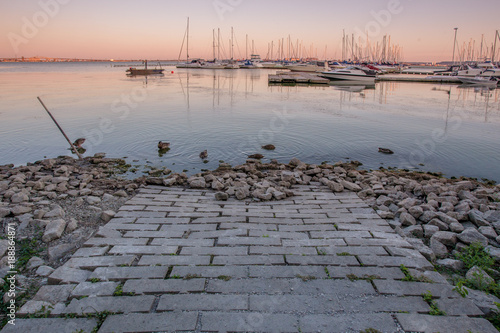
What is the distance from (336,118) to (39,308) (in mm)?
16823

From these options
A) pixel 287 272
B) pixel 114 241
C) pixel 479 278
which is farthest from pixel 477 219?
pixel 114 241

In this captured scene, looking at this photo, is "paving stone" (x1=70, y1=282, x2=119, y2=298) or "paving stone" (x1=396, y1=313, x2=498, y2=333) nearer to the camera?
"paving stone" (x1=396, y1=313, x2=498, y2=333)

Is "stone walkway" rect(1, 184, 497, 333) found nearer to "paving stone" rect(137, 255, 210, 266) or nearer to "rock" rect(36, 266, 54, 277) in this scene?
"paving stone" rect(137, 255, 210, 266)

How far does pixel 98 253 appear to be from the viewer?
150 inches

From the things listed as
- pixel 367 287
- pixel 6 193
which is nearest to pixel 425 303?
pixel 367 287

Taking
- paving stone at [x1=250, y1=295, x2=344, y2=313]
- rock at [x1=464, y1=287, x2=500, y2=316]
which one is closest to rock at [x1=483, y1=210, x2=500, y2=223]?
rock at [x1=464, y1=287, x2=500, y2=316]

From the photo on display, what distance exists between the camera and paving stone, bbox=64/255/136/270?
3.55 metres

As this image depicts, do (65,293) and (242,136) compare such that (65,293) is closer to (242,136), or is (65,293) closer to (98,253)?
(98,253)

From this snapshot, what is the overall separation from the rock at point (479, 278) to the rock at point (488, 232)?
3.70 ft

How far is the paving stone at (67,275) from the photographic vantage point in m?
3.31

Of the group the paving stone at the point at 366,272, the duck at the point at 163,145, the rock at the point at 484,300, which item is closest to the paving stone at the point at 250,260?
the paving stone at the point at 366,272

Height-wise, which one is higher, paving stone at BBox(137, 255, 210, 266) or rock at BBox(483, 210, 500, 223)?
paving stone at BBox(137, 255, 210, 266)

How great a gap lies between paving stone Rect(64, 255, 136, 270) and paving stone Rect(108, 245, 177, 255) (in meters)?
0.13

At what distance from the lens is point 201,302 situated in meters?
2.97
